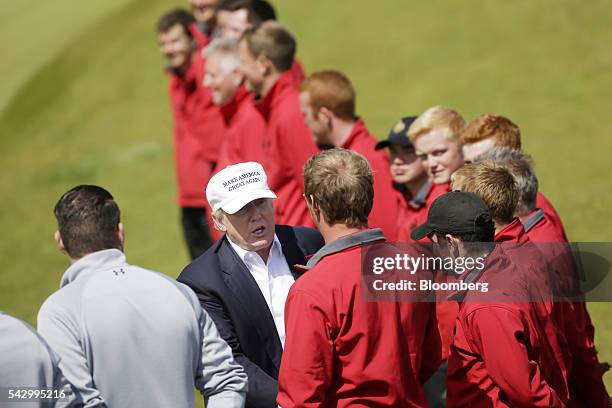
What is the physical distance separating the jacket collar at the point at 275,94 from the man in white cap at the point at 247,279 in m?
2.73

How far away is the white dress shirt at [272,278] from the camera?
4.50 m

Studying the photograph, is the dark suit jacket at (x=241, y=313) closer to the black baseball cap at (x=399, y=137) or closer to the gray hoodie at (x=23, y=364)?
the gray hoodie at (x=23, y=364)

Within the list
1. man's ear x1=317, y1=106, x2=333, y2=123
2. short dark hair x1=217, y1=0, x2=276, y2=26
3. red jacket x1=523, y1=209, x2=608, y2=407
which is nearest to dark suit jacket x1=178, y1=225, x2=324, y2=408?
red jacket x1=523, y1=209, x2=608, y2=407

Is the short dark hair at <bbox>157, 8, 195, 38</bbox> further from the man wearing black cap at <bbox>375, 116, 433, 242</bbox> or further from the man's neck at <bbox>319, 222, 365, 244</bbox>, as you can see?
the man's neck at <bbox>319, 222, 365, 244</bbox>

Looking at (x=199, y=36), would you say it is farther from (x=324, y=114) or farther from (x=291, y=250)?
(x=291, y=250)

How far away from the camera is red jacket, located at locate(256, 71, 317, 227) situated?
22.2 ft

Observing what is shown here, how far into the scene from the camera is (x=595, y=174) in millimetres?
11133

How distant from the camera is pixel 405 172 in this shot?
20.9 ft

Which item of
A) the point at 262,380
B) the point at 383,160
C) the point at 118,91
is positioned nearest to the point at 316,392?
the point at 262,380

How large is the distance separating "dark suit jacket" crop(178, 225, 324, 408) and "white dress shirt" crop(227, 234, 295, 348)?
0.05 metres

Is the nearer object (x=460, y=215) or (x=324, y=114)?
(x=460, y=215)

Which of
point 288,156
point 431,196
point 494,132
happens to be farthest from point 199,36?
point 494,132

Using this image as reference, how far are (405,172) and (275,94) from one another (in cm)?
136

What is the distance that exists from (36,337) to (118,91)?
13.6 m
